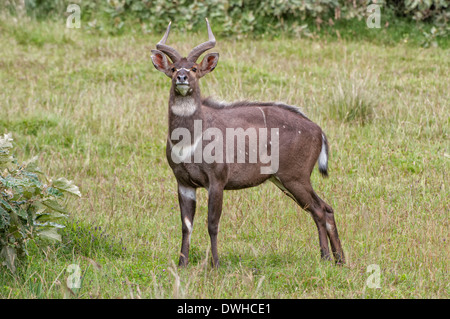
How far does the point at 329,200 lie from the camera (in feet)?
26.1

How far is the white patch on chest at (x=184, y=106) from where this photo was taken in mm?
6098

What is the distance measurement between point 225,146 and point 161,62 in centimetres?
96

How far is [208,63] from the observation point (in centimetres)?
630

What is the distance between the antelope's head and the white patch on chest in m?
0.08

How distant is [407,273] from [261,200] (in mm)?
2238

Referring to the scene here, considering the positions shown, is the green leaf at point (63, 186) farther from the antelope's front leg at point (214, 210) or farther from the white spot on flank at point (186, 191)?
the antelope's front leg at point (214, 210)

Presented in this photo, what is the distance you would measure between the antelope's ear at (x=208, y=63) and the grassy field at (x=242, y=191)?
1.69m

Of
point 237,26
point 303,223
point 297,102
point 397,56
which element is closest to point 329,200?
point 303,223

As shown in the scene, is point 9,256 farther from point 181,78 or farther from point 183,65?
point 183,65

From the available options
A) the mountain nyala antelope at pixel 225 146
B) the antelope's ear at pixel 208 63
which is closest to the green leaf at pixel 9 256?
the mountain nyala antelope at pixel 225 146
